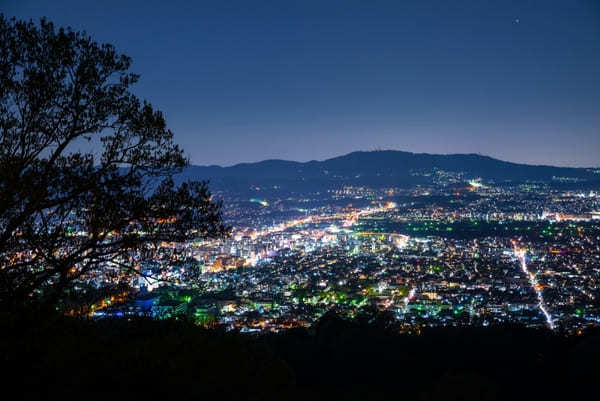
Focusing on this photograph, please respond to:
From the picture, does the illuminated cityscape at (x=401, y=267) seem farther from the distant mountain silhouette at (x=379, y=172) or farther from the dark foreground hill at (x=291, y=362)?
the distant mountain silhouette at (x=379, y=172)

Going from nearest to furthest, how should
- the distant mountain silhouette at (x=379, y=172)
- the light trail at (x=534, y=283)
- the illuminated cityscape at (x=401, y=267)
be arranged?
the illuminated cityscape at (x=401, y=267)
the light trail at (x=534, y=283)
the distant mountain silhouette at (x=379, y=172)

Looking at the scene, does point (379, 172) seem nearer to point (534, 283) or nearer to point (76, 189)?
point (534, 283)

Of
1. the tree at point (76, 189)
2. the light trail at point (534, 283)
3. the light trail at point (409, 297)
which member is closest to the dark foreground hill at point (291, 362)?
the tree at point (76, 189)

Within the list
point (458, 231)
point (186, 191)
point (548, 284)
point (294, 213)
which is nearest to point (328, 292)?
point (548, 284)

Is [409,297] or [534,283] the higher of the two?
[534,283]

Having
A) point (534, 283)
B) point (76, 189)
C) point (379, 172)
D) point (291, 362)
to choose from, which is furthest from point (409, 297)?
point (379, 172)
